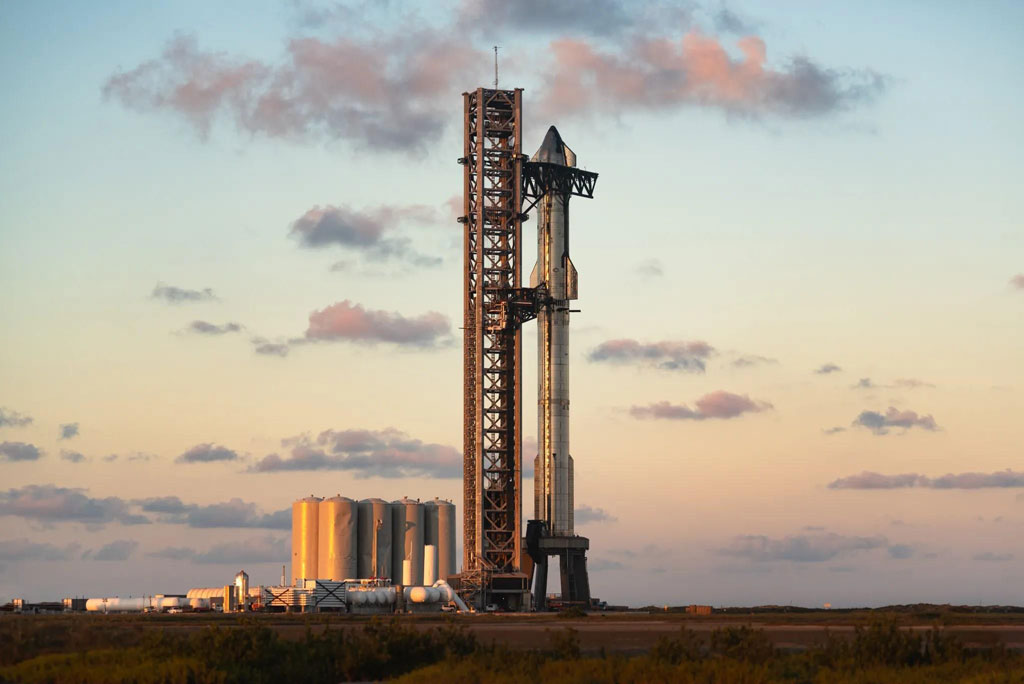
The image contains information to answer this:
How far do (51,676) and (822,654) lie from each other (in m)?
23.2

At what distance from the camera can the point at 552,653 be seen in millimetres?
45062

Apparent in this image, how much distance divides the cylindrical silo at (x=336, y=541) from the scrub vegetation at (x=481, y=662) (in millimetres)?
75036

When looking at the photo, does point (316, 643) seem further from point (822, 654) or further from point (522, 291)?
point (522, 291)

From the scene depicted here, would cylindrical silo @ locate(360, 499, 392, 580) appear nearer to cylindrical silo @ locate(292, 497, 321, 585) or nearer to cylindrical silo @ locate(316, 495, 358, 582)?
cylindrical silo @ locate(316, 495, 358, 582)

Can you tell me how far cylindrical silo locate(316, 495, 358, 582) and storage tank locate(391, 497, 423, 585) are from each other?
401cm

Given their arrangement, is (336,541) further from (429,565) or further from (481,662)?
(481,662)

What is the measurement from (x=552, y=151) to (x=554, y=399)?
21.4 meters

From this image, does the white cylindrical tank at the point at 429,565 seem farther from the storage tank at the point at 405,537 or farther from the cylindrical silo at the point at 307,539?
the cylindrical silo at the point at 307,539

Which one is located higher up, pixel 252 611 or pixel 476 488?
pixel 476 488

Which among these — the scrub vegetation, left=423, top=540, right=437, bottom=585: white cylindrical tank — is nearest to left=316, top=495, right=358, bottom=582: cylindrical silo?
left=423, top=540, right=437, bottom=585: white cylindrical tank

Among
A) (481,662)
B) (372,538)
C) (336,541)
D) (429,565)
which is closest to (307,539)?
(336,541)

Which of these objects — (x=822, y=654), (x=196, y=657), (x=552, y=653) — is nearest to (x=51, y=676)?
(x=196, y=657)

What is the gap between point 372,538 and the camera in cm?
12431

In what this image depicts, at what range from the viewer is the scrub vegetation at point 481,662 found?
38500 millimetres
